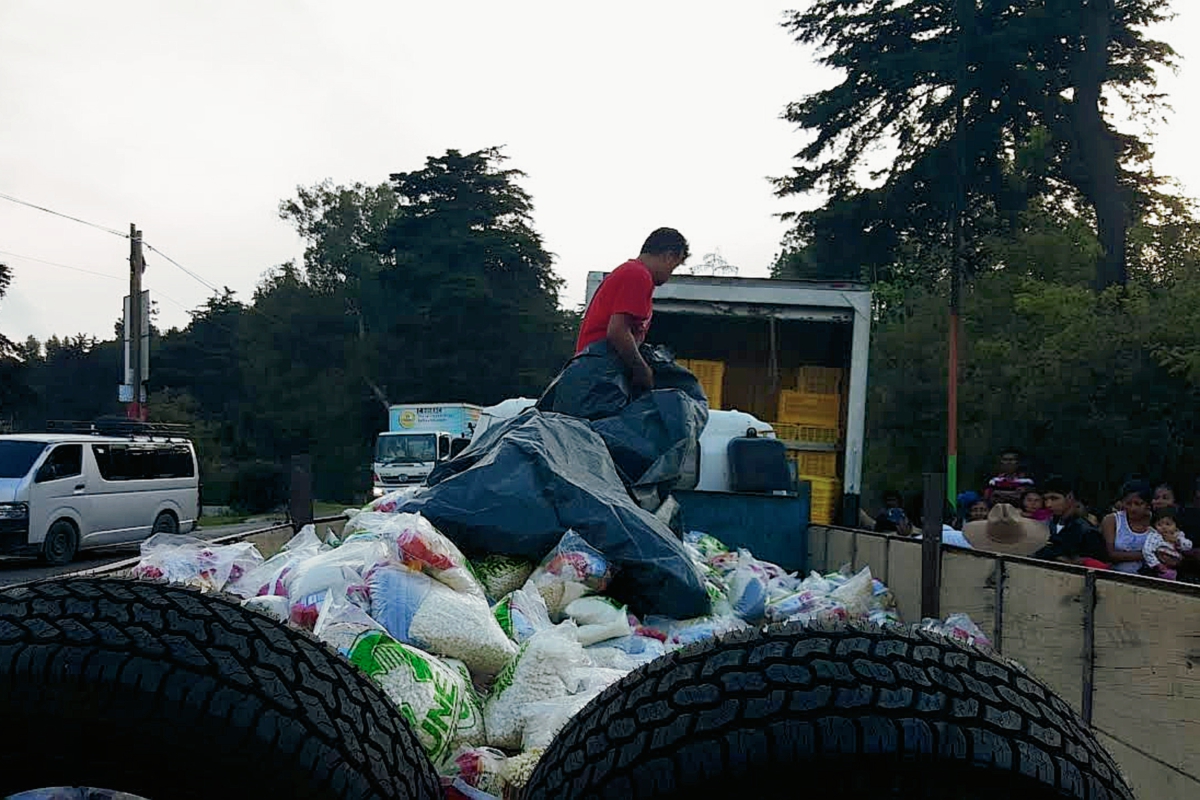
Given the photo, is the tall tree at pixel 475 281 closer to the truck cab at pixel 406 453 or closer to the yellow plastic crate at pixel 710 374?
the truck cab at pixel 406 453

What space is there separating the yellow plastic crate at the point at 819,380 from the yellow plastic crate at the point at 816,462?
0.66 metres

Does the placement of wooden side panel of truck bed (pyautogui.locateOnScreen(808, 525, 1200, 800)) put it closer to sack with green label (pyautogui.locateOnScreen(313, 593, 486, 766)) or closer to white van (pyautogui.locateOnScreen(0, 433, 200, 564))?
sack with green label (pyautogui.locateOnScreen(313, 593, 486, 766))

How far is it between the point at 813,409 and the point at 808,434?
0.28 metres

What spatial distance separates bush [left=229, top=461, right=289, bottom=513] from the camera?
34.8 meters

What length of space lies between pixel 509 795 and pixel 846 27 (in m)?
26.5

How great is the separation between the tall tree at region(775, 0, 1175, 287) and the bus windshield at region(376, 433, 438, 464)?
11.3m

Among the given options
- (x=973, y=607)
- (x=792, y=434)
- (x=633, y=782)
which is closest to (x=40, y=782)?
(x=633, y=782)

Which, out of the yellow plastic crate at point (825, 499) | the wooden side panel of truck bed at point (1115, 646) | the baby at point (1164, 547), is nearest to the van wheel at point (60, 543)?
the yellow plastic crate at point (825, 499)

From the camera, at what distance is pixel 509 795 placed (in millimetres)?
1937

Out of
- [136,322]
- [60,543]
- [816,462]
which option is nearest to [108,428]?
[60,543]

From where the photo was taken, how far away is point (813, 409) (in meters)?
9.74

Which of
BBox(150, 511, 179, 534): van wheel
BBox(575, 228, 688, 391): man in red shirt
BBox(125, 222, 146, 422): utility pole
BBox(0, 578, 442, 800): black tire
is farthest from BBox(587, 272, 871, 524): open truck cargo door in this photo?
BBox(125, 222, 146, 422): utility pole

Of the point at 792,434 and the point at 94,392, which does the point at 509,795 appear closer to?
the point at 792,434

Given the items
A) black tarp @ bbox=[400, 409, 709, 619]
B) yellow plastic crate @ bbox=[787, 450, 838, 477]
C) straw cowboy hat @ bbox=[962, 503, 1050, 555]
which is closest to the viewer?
black tarp @ bbox=[400, 409, 709, 619]
